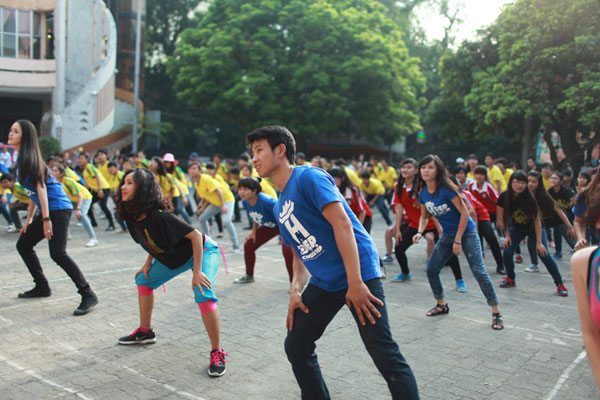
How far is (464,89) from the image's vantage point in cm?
2333

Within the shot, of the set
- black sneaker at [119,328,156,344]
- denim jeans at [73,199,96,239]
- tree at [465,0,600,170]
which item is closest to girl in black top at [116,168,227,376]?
black sneaker at [119,328,156,344]

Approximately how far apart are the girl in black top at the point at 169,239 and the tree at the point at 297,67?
21968mm

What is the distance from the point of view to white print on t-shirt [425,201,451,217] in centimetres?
578

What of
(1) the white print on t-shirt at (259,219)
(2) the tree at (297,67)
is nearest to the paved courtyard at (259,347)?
(1) the white print on t-shirt at (259,219)

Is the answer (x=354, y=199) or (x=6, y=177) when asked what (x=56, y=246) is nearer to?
(x=354, y=199)

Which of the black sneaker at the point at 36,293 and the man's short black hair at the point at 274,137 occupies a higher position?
the man's short black hair at the point at 274,137

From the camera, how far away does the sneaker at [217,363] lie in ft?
13.4

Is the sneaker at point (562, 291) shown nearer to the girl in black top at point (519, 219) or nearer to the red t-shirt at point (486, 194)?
the girl in black top at point (519, 219)

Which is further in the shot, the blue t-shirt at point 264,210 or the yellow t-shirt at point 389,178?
the yellow t-shirt at point 389,178

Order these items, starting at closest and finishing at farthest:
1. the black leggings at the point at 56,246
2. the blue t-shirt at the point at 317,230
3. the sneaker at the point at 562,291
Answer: the blue t-shirt at the point at 317,230 < the black leggings at the point at 56,246 < the sneaker at the point at 562,291

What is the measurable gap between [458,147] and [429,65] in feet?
20.0

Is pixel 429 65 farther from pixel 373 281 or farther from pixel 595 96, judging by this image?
pixel 373 281

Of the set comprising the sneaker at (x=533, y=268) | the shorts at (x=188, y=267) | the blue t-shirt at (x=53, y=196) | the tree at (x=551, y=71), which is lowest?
the sneaker at (x=533, y=268)

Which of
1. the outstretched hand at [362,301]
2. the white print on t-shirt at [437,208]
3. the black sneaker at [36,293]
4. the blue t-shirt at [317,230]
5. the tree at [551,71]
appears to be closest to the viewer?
the outstretched hand at [362,301]
